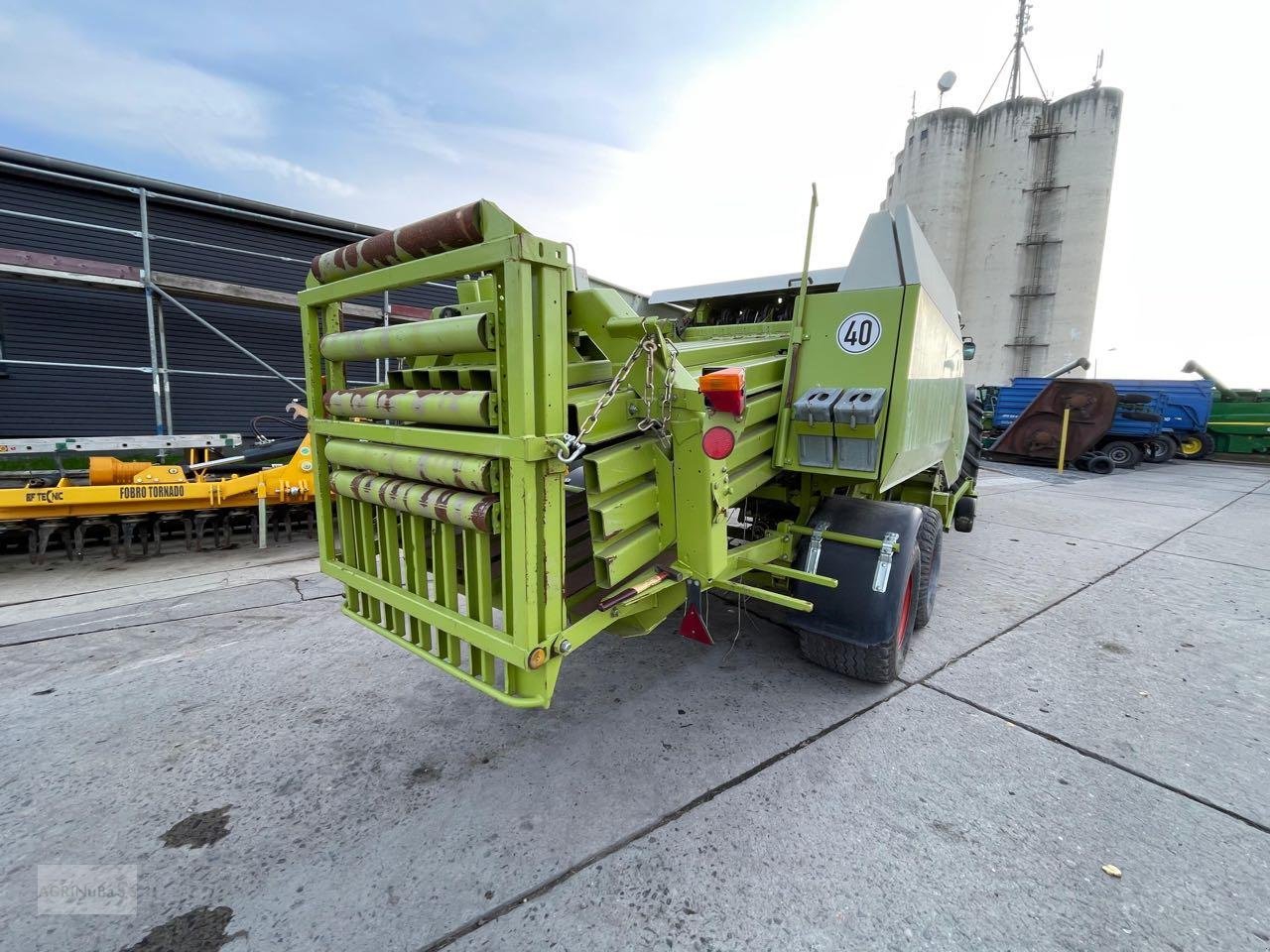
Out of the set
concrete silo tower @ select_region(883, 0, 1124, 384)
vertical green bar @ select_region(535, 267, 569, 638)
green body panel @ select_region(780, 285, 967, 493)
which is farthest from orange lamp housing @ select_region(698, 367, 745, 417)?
concrete silo tower @ select_region(883, 0, 1124, 384)

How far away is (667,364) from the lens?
2160 mm

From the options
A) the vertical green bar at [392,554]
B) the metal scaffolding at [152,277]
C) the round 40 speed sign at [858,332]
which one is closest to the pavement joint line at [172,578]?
the vertical green bar at [392,554]

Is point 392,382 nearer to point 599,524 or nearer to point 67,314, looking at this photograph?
point 599,524

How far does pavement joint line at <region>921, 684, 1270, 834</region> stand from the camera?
85.0 inches

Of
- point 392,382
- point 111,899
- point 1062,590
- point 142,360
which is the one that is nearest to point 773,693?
point 392,382

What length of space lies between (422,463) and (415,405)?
0.72 ft

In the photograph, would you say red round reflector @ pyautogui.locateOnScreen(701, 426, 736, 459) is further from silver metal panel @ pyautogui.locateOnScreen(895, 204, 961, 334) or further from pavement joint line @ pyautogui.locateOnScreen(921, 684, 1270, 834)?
pavement joint line @ pyautogui.locateOnScreen(921, 684, 1270, 834)

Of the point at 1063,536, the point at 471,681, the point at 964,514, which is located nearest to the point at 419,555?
the point at 471,681

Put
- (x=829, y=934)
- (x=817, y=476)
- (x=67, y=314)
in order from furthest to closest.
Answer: (x=67, y=314) < (x=817, y=476) < (x=829, y=934)

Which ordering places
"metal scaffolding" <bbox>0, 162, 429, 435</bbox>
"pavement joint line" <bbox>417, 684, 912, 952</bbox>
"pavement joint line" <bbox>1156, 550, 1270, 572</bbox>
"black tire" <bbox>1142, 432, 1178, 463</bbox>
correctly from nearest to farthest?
"pavement joint line" <bbox>417, 684, 912, 952</bbox> < "pavement joint line" <bbox>1156, 550, 1270, 572</bbox> < "metal scaffolding" <bbox>0, 162, 429, 435</bbox> < "black tire" <bbox>1142, 432, 1178, 463</bbox>

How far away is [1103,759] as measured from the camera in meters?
2.49

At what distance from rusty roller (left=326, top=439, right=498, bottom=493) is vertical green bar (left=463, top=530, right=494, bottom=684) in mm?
205

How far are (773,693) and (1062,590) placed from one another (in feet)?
11.2

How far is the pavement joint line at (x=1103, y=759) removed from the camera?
216cm
